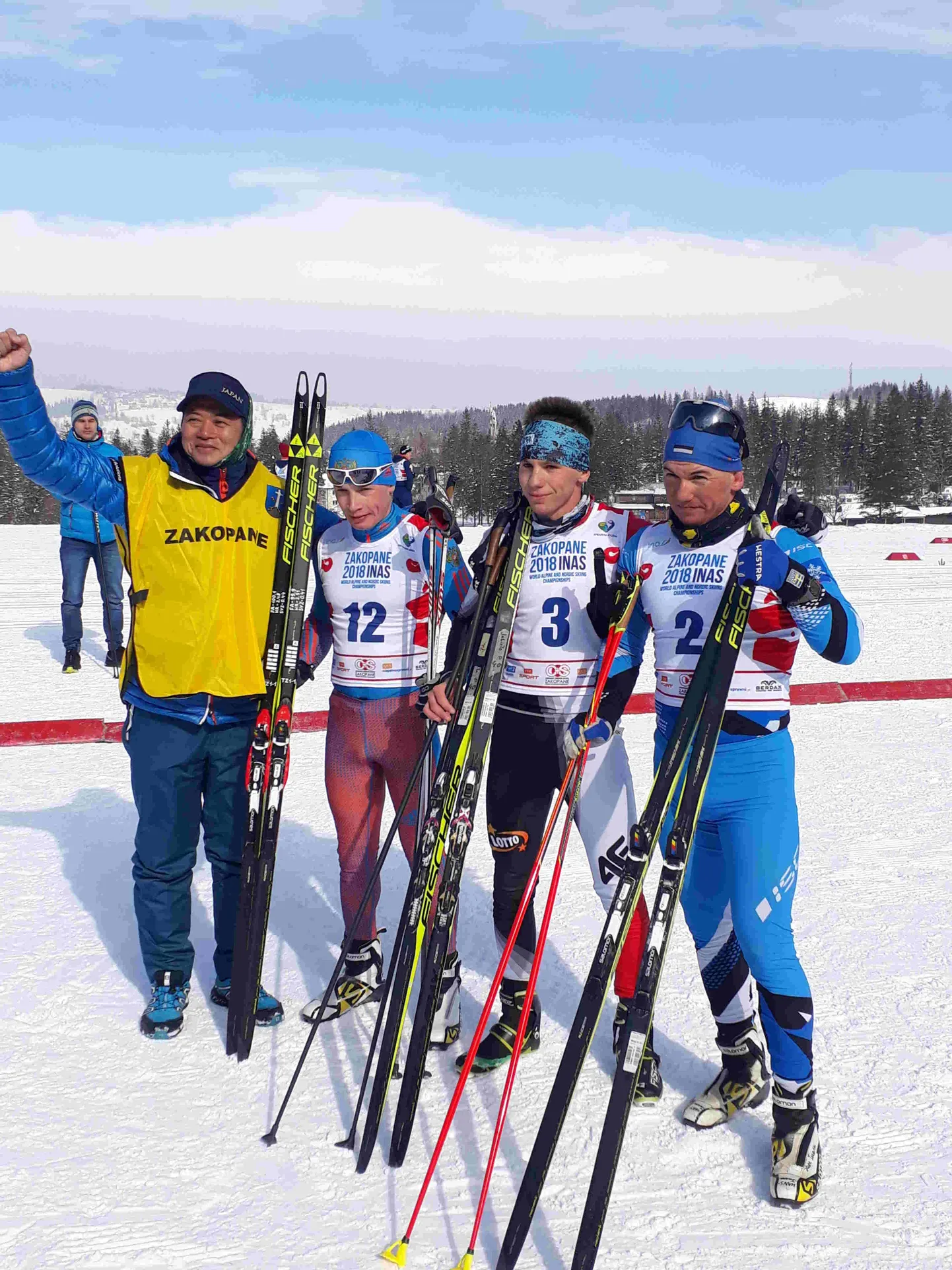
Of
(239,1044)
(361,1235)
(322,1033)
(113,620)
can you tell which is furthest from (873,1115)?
(113,620)

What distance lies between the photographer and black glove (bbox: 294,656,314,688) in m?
3.83

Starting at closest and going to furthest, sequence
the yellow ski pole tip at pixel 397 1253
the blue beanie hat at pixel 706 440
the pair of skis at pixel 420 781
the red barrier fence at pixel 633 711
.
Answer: the yellow ski pole tip at pixel 397 1253 < the blue beanie hat at pixel 706 440 < the pair of skis at pixel 420 781 < the red barrier fence at pixel 633 711

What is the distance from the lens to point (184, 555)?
11.8 feet

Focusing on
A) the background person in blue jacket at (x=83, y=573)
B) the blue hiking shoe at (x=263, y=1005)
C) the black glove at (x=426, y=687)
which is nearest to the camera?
the black glove at (x=426, y=687)

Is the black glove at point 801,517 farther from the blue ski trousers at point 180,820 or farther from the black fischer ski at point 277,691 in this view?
the blue ski trousers at point 180,820

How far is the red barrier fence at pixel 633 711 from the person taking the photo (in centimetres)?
742

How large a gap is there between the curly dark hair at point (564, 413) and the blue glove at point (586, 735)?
42.6 inches

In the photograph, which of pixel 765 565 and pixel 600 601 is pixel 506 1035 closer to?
pixel 600 601

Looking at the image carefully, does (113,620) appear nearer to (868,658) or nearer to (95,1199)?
(95,1199)

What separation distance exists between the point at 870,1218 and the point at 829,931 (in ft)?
6.02

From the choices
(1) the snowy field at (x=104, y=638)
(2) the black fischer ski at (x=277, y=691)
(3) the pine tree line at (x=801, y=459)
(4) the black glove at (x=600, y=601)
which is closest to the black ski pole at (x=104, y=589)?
(1) the snowy field at (x=104, y=638)

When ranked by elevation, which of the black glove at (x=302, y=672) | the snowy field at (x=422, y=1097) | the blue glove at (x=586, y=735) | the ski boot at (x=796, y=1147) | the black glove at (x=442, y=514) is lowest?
the snowy field at (x=422, y=1097)

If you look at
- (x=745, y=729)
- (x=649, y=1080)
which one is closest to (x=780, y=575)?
(x=745, y=729)

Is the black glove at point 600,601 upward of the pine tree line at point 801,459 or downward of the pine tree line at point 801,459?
downward
